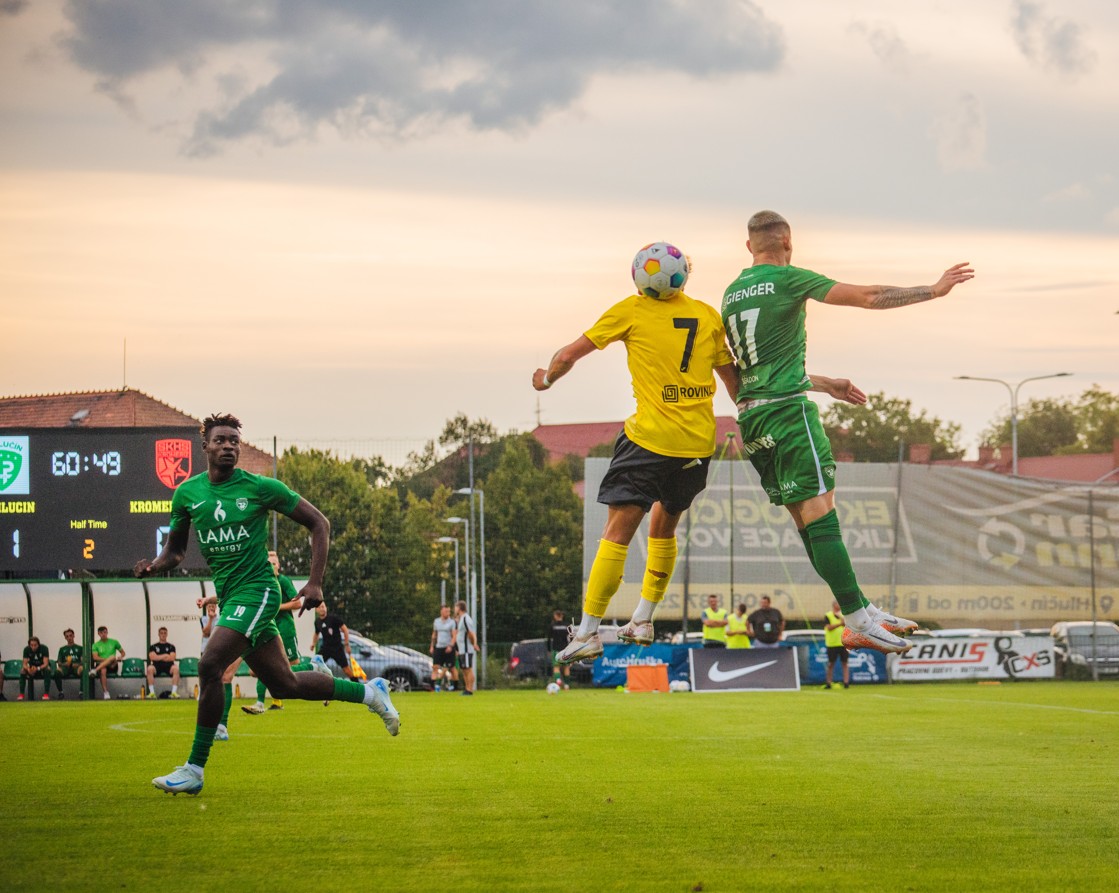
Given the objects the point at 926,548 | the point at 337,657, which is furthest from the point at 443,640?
the point at 926,548

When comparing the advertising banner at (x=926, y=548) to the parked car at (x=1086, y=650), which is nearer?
the parked car at (x=1086, y=650)

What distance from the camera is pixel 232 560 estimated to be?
9656 millimetres

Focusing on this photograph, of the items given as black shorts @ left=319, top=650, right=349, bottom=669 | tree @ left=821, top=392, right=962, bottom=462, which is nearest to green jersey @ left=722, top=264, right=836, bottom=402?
black shorts @ left=319, top=650, right=349, bottom=669

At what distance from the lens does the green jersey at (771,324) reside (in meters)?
8.26

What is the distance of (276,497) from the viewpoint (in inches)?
379

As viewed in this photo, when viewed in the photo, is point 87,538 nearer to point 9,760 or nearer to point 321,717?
point 321,717

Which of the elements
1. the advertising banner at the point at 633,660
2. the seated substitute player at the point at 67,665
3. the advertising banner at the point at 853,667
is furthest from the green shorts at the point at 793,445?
the advertising banner at the point at 853,667

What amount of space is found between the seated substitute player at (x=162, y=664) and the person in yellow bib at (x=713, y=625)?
10860 millimetres

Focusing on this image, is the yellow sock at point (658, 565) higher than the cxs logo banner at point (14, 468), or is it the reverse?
the cxs logo banner at point (14, 468)

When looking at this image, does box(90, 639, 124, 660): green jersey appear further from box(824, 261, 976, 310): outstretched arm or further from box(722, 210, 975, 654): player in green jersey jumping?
box(824, 261, 976, 310): outstretched arm

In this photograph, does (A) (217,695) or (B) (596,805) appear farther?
(A) (217,695)

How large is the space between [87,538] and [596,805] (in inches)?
759

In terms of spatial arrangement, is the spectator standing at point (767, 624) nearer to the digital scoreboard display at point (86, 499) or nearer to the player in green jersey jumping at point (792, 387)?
the digital scoreboard display at point (86, 499)

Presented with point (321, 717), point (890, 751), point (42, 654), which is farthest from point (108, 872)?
point (42, 654)
